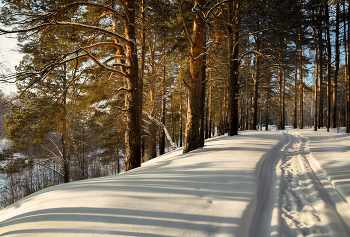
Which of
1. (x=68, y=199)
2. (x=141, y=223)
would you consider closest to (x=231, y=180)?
(x=141, y=223)

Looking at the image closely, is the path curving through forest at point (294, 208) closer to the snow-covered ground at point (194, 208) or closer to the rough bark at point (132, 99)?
the snow-covered ground at point (194, 208)

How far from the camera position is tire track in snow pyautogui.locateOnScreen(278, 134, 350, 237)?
6.52ft

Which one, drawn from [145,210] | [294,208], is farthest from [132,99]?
[294,208]

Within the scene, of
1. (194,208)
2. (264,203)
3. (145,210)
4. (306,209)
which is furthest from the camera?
(264,203)

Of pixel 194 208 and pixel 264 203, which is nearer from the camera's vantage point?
pixel 194 208

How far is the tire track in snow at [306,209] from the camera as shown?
199 centimetres

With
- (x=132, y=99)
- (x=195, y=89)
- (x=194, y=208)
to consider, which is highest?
(x=195, y=89)

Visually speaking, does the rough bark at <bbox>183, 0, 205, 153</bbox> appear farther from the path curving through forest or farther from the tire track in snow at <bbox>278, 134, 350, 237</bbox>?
the tire track in snow at <bbox>278, 134, 350, 237</bbox>

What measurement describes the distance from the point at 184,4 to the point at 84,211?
388 inches

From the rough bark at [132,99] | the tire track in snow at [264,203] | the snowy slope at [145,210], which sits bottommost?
the tire track in snow at [264,203]

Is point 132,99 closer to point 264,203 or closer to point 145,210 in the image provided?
point 145,210

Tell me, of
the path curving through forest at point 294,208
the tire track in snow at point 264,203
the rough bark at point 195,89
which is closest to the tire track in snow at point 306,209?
the path curving through forest at point 294,208

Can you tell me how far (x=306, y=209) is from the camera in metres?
2.46

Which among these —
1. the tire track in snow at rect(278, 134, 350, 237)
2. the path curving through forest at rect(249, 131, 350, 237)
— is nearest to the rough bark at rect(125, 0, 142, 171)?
the path curving through forest at rect(249, 131, 350, 237)
